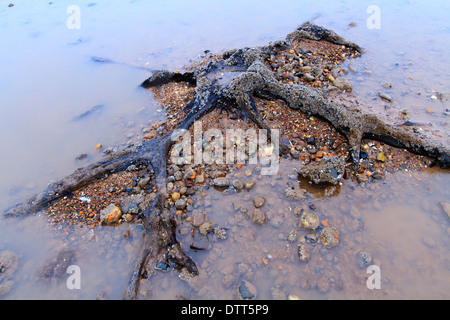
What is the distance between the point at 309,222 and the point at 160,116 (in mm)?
3812

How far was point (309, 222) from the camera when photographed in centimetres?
365

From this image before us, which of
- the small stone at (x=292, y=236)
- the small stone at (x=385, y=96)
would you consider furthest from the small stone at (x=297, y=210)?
the small stone at (x=385, y=96)

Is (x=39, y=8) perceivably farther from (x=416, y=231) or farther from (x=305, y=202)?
(x=416, y=231)

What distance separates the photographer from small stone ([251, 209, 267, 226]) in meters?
3.72

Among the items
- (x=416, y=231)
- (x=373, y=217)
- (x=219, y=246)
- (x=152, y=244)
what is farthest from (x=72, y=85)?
(x=416, y=231)

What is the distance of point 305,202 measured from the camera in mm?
3943

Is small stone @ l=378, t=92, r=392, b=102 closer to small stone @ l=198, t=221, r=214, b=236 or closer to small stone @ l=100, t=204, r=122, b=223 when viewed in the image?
small stone @ l=198, t=221, r=214, b=236

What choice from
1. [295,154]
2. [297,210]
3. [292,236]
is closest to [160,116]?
[295,154]

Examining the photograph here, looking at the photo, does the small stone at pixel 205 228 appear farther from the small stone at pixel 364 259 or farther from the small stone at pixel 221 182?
the small stone at pixel 364 259

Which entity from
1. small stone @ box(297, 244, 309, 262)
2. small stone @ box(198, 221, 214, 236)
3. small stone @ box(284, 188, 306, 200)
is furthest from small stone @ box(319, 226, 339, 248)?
small stone @ box(198, 221, 214, 236)

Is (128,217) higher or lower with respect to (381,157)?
lower

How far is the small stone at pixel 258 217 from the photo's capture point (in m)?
3.72

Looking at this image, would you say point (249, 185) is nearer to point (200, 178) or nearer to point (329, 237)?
point (200, 178)
